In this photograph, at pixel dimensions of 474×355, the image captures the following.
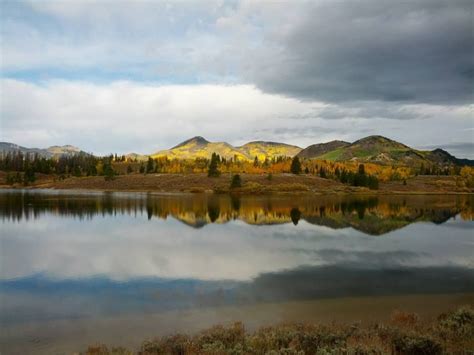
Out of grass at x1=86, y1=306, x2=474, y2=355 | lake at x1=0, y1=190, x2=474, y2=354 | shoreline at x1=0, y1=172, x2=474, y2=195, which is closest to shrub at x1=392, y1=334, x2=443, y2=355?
grass at x1=86, y1=306, x2=474, y2=355

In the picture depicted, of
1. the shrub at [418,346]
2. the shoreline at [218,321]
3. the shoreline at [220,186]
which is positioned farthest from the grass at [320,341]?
the shoreline at [220,186]

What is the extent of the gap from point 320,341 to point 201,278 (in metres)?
10.8

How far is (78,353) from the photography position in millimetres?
10805

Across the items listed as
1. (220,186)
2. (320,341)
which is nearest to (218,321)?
(320,341)

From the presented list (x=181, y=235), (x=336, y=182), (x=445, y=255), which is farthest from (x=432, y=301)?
(x=336, y=182)

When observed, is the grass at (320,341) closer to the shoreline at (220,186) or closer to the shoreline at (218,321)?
the shoreline at (218,321)

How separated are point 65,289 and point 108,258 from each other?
25.6 feet

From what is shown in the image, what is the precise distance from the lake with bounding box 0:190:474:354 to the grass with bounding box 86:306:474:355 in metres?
1.87

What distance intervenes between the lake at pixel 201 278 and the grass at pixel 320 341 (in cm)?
187

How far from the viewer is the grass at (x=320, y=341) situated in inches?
416

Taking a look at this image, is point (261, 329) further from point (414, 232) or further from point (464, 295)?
point (414, 232)

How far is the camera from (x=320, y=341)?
11.6 metres

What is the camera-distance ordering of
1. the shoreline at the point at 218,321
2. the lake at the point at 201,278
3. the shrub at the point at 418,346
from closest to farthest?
the shrub at the point at 418,346
the shoreline at the point at 218,321
the lake at the point at 201,278

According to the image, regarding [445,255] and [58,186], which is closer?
[445,255]
